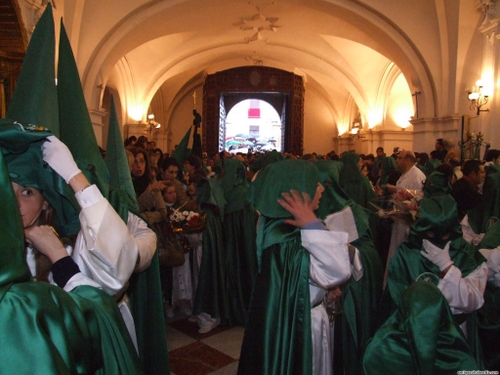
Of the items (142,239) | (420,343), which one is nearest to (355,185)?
(142,239)

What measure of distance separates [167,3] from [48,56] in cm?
877

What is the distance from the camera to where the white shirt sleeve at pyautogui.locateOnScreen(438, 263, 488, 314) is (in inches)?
82.8

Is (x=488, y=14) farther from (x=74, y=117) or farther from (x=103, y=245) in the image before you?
(x=103, y=245)

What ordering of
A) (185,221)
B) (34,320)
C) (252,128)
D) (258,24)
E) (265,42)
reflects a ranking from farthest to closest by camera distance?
1. (252,128)
2. (265,42)
3. (258,24)
4. (185,221)
5. (34,320)

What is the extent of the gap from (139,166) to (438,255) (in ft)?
8.23

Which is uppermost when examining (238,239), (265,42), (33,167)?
(265,42)

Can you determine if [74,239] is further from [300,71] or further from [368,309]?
[300,71]

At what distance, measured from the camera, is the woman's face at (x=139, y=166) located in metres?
3.77

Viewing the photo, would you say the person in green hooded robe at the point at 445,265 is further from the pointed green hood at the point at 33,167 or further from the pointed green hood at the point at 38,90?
the pointed green hood at the point at 38,90

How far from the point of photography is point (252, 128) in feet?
71.8

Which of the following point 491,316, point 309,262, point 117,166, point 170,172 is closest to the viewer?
point 309,262

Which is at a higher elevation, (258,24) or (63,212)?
(258,24)

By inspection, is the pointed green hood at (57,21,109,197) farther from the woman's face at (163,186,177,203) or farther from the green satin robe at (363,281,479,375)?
the woman's face at (163,186,177,203)

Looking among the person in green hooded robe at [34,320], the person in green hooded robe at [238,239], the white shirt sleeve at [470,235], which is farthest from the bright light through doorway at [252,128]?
the person in green hooded robe at [34,320]
